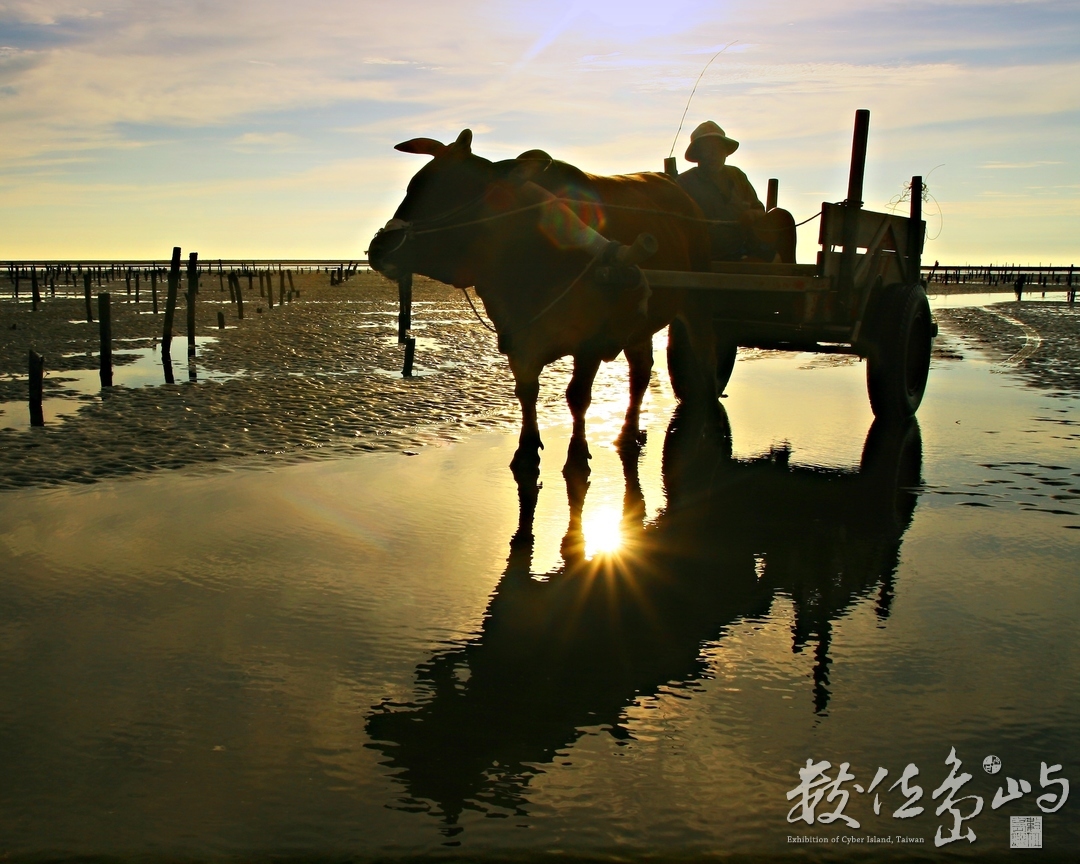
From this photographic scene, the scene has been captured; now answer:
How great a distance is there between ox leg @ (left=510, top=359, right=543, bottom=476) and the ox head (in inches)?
43.6

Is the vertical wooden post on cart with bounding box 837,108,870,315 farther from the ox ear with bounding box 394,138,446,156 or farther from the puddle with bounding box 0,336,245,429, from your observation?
the puddle with bounding box 0,336,245,429

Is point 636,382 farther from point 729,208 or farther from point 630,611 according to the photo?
point 630,611

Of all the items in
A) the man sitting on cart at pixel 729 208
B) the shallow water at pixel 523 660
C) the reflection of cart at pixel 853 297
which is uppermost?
the man sitting on cart at pixel 729 208

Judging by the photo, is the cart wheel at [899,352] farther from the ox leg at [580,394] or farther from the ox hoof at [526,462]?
the ox hoof at [526,462]

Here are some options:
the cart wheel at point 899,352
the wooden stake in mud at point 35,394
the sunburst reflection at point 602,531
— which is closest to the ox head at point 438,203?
the sunburst reflection at point 602,531

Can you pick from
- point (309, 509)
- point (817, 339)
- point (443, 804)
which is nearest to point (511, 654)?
point (443, 804)

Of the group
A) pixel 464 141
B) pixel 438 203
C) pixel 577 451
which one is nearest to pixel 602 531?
pixel 577 451

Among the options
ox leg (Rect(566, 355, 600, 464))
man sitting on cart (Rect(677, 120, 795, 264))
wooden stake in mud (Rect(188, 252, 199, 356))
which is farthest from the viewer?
wooden stake in mud (Rect(188, 252, 199, 356))

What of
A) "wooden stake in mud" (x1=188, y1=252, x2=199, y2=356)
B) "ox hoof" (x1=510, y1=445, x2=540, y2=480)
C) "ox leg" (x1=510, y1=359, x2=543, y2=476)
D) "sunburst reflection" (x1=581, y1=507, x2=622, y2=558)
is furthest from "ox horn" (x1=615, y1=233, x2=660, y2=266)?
"wooden stake in mud" (x1=188, y1=252, x2=199, y2=356)

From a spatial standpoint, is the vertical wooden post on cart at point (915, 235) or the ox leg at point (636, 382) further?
the vertical wooden post on cart at point (915, 235)

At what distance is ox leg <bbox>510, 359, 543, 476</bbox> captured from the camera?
305 inches

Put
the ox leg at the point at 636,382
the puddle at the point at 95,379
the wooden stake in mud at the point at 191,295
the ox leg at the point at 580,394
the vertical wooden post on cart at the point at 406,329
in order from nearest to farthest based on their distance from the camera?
the ox leg at the point at 580,394 < the ox leg at the point at 636,382 < the puddle at the point at 95,379 < the vertical wooden post on cart at the point at 406,329 < the wooden stake in mud at the point at 191,295

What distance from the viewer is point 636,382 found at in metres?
9.97

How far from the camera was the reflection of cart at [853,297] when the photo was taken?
933cm
